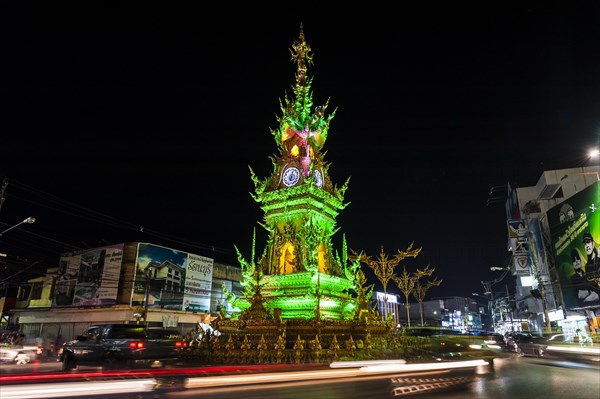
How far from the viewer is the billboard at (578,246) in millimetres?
37125

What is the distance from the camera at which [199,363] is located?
1327cm

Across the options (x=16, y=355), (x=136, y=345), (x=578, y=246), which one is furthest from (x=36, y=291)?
(x=578, y=246)

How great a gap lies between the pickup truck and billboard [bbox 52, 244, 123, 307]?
28842 mm

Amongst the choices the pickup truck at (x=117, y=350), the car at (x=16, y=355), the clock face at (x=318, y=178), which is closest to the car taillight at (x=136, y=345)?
the pickup truck at (x=117, y=350)

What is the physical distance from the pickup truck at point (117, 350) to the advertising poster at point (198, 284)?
31.4 metres

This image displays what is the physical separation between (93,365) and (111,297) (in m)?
29.9

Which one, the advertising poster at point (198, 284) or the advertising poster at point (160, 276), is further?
the advertising poster at point (198, 284)

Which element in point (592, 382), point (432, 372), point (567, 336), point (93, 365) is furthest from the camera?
point (567, 336)

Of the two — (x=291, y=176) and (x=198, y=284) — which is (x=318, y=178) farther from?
(x=198, y=284)

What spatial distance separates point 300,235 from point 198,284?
3395 cm

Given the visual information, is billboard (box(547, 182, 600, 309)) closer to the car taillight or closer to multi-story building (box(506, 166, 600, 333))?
multi-story building (box(506, 166, 600, 333))

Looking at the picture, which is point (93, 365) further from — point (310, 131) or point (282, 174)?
point (310, 131)

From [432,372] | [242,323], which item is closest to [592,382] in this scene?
[432,372]

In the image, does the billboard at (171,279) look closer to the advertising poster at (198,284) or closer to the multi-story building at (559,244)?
the advertising poster at (198,284)
